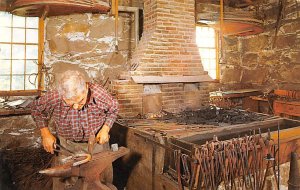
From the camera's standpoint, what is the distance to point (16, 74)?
539 cm

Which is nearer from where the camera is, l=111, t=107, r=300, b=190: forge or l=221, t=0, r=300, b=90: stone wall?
l=111, t=107, r=300, b=190: forge

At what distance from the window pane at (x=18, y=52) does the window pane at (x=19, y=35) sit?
0.13 metres

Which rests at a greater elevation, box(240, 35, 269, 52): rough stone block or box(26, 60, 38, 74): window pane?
box(240, 35, 269, 52): rough stone block

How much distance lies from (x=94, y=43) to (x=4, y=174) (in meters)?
3.25

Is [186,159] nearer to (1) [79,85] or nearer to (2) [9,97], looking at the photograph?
(1) [79,85]

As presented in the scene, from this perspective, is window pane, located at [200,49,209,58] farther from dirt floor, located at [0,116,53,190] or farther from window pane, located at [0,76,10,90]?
window pane, located at [0,76,10,90]

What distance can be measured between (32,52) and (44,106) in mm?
3174

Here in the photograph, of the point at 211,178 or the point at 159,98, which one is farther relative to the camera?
the point at 159,98

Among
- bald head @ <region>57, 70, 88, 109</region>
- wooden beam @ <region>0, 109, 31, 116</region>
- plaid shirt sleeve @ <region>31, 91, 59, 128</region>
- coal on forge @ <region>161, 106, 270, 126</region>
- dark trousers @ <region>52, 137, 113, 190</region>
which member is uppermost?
bald head @ <region>57, 70, 88, 109</region>

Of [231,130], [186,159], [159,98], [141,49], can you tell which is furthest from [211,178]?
[141,49]

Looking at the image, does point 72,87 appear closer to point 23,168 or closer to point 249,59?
point 23,168

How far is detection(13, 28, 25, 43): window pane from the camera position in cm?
535

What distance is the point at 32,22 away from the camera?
216 inches

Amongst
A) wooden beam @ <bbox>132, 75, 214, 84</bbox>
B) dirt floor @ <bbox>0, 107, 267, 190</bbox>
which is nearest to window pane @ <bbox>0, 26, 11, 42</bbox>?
dirt floor @ <bbox>0, 107, 267, 190</bbox>
